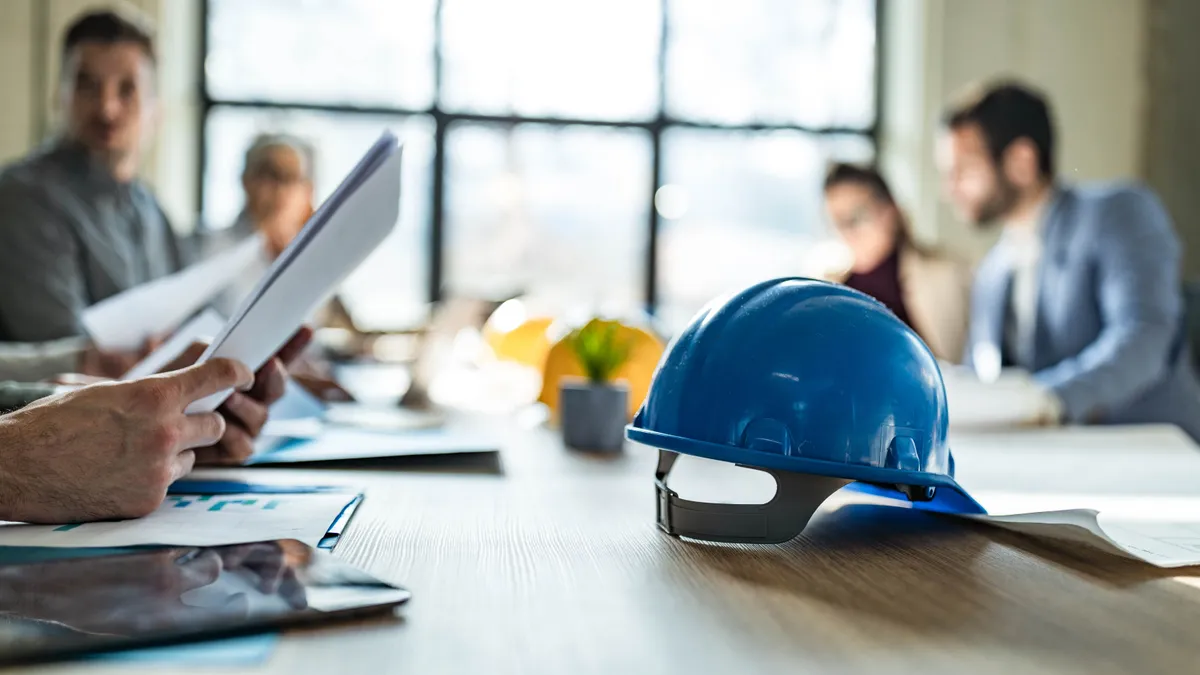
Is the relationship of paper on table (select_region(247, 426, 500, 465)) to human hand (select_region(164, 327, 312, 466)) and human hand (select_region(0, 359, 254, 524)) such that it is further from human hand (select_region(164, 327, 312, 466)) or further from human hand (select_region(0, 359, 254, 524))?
human hand (select_region(0, 359, 254, 524))

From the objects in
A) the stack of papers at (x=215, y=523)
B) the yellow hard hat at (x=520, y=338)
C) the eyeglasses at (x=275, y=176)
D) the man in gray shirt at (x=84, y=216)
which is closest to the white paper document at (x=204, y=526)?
the stack of papers at (x=215, y=523)

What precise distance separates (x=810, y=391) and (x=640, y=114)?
149 inches

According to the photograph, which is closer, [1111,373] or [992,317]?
[1111,373]

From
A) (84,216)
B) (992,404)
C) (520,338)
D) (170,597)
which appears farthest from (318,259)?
(84,216)

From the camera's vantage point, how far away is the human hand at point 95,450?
1.98 ft

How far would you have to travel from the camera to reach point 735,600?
1.55ft

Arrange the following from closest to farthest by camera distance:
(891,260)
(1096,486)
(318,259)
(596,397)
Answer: (318,259) → (1096,486) → (596,397) → (891,260)

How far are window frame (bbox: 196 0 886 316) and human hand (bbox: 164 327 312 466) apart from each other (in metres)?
3.10

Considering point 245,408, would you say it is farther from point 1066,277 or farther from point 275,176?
point 275,176

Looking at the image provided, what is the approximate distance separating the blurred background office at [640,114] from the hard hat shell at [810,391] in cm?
337

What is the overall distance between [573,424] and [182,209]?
3.24m

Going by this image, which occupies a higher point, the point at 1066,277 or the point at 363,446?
the point at 1066,277

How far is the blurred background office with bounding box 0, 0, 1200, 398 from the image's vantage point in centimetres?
403

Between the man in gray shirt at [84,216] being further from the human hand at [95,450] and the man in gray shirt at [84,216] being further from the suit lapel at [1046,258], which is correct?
the suit lapel at [1046,258]
